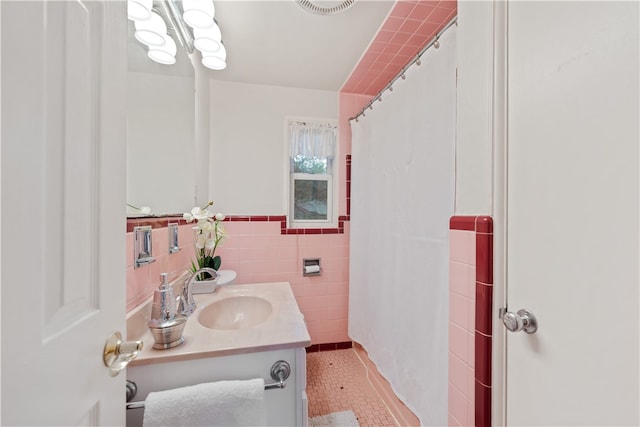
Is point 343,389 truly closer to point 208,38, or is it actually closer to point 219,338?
point 219,338

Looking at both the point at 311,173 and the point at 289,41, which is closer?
the point at 289,41

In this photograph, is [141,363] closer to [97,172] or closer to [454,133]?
[97,172]

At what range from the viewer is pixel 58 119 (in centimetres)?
40

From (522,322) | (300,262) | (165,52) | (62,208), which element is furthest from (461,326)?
(165,52)

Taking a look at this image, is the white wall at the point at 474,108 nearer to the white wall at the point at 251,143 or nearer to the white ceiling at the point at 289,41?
the white ceiling at the point at 289,41

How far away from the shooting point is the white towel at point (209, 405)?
2.29ft

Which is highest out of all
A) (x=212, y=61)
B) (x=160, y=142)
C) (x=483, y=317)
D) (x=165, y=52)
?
(x=212, y=61)

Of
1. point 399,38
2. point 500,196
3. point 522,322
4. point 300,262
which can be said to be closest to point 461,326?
point 522,322

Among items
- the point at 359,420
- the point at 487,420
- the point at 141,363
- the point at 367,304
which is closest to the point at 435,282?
the point at 487,420

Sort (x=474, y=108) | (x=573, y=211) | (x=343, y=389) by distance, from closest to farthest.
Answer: (x=573, y=211), (x=474, y=108), (x=343, y=389)

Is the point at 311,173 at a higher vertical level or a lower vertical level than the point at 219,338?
higher

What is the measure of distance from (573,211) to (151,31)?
1.51 meters

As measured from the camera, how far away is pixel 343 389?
5.63ft

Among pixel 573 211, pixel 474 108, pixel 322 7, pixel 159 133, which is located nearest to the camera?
pixel 573 211
